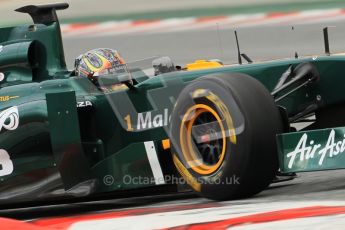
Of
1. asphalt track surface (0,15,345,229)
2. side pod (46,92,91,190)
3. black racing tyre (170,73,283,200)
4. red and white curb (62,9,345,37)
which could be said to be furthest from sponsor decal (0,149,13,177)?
red and white curb (62,9,345,37)

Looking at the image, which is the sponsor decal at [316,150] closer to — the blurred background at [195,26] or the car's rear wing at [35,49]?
the car's rear wing at [35,49]

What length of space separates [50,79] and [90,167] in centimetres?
122

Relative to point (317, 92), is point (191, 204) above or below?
below

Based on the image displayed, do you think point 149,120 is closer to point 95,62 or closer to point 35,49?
point 95,62

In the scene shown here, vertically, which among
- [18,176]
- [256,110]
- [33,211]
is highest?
[256,110]

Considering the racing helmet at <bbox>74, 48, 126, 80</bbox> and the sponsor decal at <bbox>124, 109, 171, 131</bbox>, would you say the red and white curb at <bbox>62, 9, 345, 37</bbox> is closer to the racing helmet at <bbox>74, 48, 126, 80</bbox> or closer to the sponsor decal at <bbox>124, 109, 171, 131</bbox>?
the racing helmet at <bbox>74, 48, 126, 80</bbox>

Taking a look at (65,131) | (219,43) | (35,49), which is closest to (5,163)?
(65,131)

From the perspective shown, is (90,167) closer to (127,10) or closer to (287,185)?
(287,185)

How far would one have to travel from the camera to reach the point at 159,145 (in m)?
6.06

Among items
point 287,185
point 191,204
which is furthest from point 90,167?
point 287,185

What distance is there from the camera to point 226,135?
5.48 m

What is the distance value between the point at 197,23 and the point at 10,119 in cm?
779

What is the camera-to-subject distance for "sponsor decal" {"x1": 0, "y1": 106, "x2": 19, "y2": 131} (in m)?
6.37

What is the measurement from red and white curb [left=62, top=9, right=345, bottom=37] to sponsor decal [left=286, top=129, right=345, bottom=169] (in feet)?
23.6
